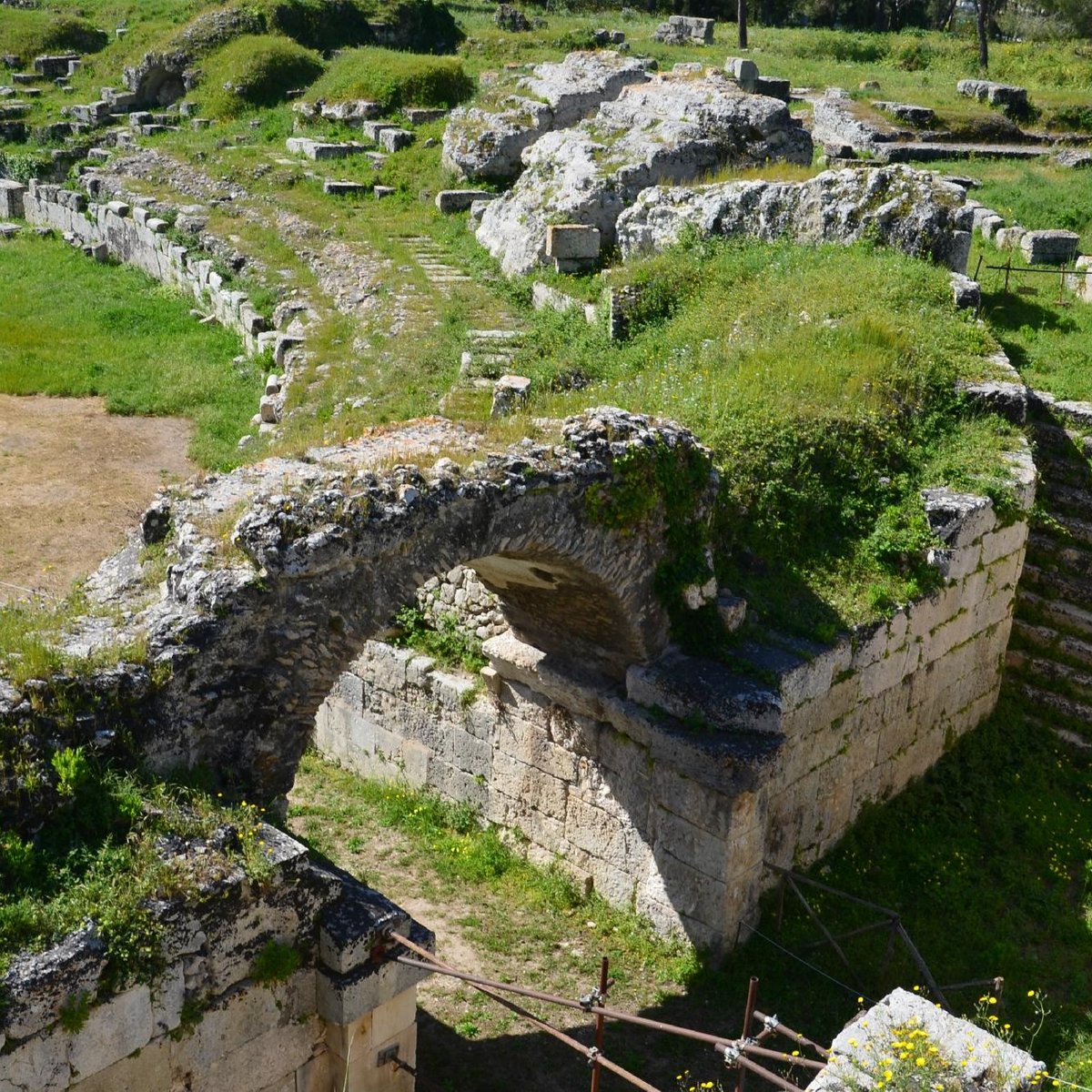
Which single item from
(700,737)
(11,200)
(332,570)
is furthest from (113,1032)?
(11,200)

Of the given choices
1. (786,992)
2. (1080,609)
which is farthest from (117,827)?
(1080,609)

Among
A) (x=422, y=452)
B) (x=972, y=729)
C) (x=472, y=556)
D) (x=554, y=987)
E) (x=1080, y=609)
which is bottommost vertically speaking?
(x=554, y=987)

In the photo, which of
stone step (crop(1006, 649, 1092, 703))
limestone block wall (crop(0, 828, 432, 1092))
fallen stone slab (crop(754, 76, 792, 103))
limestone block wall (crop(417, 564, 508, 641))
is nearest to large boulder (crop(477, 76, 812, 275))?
limestone block wall (crop(417, 564, 508, 641))

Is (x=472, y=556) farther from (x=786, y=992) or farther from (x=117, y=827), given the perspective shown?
(x=786, y=992)

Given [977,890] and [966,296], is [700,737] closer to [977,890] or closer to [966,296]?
[977,890]

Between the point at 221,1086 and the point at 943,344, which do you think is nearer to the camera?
the point at 221,1086

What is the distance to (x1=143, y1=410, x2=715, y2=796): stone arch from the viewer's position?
733cm

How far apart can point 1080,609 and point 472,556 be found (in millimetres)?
7164

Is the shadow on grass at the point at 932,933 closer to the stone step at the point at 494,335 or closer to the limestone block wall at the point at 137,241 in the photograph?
the stone step at the point at 494,335

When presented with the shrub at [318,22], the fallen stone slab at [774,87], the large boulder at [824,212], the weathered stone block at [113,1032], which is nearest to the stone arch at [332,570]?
the weathered stone block at [113,1032]

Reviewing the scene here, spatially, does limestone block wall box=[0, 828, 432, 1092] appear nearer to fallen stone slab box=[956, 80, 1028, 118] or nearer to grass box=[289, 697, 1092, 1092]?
grass box=[289, 697, 1092, 1092]

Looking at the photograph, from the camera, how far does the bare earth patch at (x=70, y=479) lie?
44.0 ft

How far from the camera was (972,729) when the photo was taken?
12.4 meters

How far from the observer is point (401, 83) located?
1082 inches
